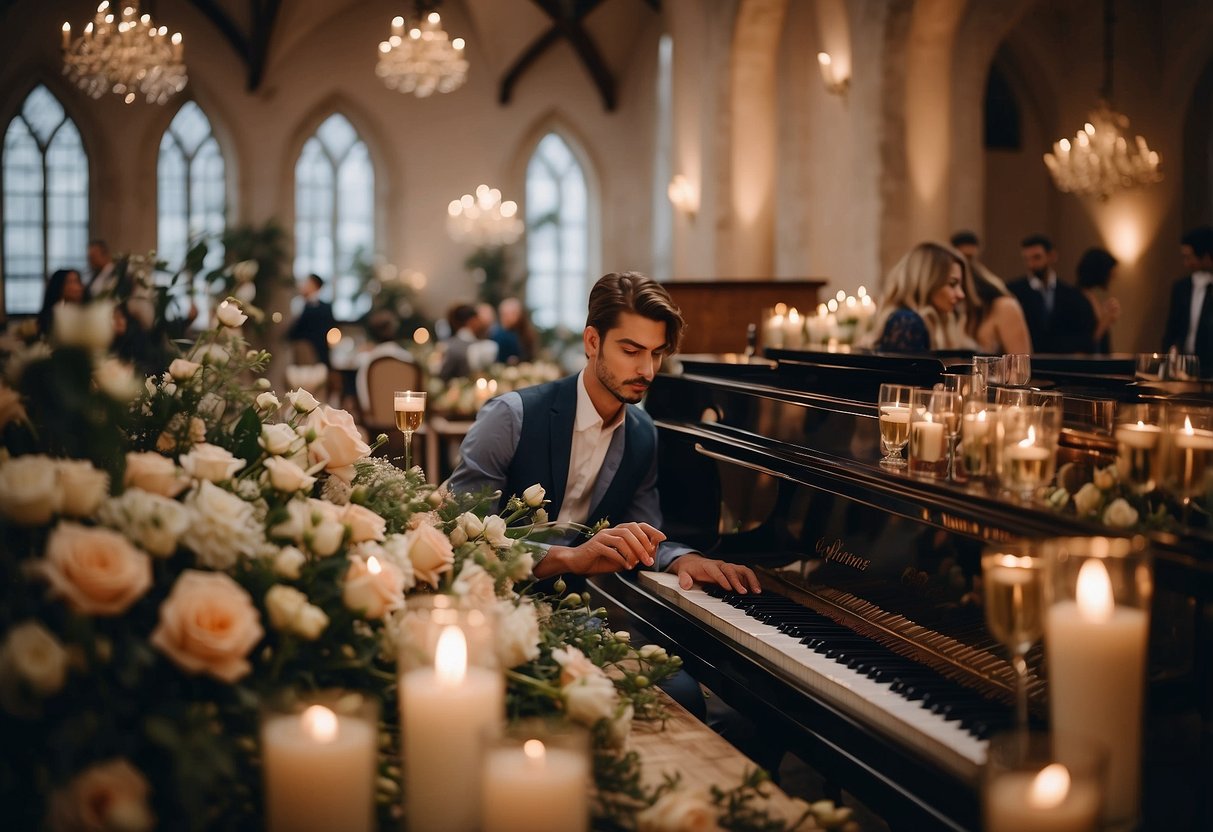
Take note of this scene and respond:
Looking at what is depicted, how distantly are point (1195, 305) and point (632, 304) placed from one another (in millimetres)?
6709

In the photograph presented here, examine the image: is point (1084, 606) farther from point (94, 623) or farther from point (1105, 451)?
point (94, 623)

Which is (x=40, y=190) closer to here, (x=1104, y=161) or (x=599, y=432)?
(x=1104, y=161)

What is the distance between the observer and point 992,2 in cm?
933

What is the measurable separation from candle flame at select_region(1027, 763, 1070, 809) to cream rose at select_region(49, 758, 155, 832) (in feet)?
3.07

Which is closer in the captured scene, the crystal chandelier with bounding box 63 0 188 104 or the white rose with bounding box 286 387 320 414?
the white rose with bounding box 286 387 320 414

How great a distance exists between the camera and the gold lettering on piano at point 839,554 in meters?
2.45

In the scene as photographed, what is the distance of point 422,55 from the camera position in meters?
10.7

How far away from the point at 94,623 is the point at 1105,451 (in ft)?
5.36

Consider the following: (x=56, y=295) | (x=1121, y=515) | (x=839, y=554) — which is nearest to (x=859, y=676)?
(x=839, y=554)

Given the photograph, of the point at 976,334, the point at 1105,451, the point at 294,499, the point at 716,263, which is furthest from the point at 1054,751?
the point at 716,263

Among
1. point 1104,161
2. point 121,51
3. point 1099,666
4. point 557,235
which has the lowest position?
point 1099,666

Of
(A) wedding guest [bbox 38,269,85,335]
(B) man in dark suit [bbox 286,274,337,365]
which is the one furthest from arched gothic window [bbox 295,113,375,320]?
(A) wedding guest [bbox 38,269,85,335]

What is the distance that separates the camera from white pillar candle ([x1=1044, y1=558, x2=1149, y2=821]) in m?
1.42

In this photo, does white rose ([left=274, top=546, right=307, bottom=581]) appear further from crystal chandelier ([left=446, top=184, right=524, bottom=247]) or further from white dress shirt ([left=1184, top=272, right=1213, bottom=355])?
crystal chandelier ([left=446, top=184, right=524, bottom=247])
